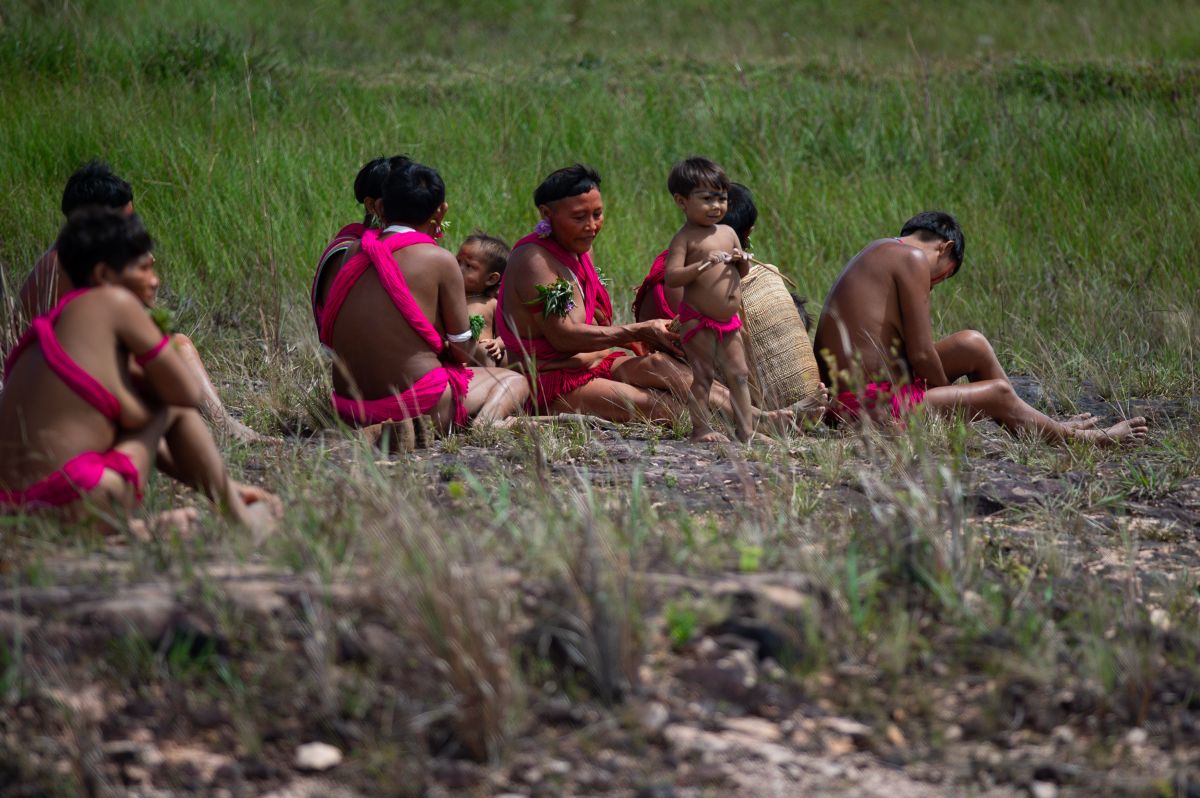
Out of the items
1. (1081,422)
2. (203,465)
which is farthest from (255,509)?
(1081,422)

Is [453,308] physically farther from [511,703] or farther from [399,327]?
[511,703]

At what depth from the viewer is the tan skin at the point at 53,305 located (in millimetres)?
4840

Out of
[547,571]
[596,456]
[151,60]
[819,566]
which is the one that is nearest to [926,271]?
[596,456]

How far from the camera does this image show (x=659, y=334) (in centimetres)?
554

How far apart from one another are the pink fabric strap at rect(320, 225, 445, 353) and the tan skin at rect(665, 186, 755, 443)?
0.97 meters

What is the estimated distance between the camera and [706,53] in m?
13.3

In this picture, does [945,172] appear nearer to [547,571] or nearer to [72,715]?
[547,571]

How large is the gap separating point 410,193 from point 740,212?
155cm

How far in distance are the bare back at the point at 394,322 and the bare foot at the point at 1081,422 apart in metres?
2.64

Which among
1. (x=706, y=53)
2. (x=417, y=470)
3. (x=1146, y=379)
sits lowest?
(x=1146, y=379)

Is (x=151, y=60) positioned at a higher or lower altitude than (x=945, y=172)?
higher

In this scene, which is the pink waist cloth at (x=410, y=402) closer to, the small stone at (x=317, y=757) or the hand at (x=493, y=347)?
the hand at (x=493, y=347)

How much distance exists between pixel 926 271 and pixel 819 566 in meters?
2.71

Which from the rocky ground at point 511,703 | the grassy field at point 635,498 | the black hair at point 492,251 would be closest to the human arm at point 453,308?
the grassy field at point 635,498
